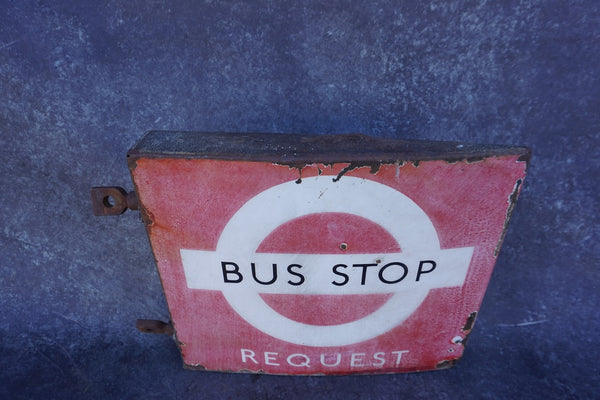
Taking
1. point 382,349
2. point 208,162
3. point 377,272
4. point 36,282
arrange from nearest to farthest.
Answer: point 208,162 < point 377,272 < point 382,349 < point 36,282

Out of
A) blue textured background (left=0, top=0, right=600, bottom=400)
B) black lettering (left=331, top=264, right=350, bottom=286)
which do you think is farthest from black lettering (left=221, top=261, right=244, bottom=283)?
blue textured background (left=0, top=0, right=600, bottom=400)

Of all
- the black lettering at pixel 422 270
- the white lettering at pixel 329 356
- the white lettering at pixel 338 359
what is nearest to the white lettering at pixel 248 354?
the white lettering at pixel 338 359

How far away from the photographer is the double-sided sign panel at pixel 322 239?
1.88 ft

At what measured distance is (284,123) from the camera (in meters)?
0.78

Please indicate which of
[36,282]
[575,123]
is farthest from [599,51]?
[36,282]

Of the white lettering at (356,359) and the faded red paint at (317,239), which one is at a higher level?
the faded red paint at (317,239)

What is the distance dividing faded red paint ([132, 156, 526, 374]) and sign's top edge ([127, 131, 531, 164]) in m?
0.01

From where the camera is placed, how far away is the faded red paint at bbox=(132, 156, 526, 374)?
0.58 metres

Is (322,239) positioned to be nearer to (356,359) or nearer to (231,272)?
(231,272)

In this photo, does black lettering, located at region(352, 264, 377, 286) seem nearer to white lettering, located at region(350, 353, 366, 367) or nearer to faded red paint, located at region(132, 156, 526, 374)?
faded red paint, located at region(132, 156, 526, 374)

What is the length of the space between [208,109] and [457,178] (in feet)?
1.61

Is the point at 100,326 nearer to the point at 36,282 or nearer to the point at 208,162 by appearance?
the point at 36,282

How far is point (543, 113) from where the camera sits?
75cm

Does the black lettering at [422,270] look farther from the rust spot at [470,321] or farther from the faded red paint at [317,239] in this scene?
the rust spot at [470,321]
